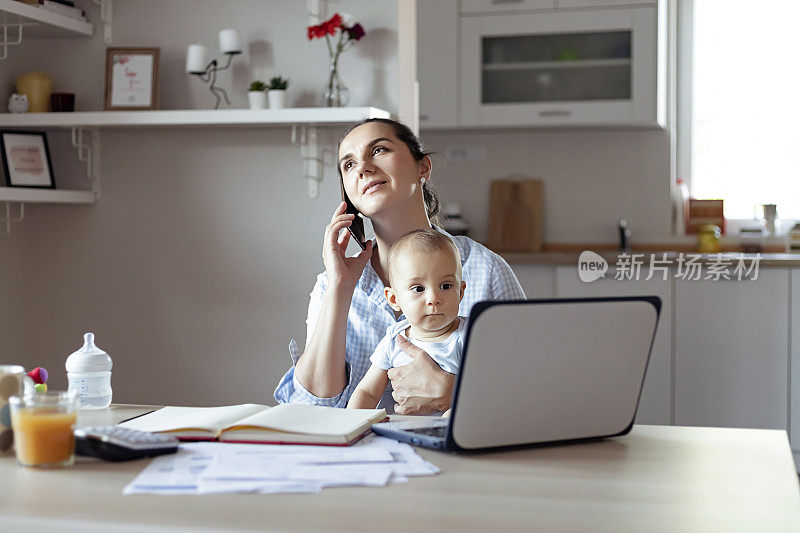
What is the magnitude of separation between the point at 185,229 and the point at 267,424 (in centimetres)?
188

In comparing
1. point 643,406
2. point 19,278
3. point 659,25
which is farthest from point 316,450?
point 659,25

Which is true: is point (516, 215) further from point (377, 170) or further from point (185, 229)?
point (377, 170)

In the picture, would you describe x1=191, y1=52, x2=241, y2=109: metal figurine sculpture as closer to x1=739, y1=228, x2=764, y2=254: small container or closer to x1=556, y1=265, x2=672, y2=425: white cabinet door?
x1=556, y1=265, x2=672, y2=425: white cabinet door

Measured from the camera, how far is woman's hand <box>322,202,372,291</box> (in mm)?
1808

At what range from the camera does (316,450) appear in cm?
111

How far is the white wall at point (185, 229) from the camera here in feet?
9.21

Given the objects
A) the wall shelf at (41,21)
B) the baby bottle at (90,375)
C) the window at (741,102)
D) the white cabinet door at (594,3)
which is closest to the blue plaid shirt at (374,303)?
the baby bottle at (90,375)

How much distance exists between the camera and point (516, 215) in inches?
176

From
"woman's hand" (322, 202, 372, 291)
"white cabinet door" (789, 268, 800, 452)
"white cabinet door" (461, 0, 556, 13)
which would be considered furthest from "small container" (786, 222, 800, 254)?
"woman's hand" (322, 202, 372, 291)

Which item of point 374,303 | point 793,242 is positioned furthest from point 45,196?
point 793,242

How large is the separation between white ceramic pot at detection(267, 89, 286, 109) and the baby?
3.99ft

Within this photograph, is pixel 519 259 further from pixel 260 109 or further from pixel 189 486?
pixel 189 486

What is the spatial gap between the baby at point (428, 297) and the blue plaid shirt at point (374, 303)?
0.78 ft

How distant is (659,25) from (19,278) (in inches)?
111
